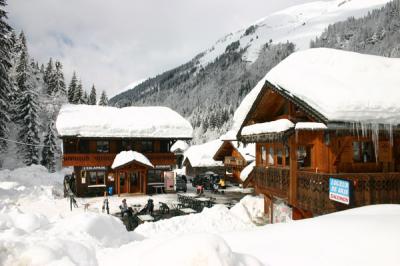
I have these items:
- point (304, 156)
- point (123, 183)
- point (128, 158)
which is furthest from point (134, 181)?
point (304, 156)

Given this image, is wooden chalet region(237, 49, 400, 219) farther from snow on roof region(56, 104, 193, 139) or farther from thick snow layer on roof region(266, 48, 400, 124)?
snow on roof region(56, 104, 193, 139)

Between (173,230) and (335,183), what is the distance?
8.84m

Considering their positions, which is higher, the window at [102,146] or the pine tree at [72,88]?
the pine tree at [72,88]

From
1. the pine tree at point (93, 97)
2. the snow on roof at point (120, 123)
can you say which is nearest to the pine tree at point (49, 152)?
the snow on roof at point (120, 123)

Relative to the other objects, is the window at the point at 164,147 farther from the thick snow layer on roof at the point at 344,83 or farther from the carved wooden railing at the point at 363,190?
the carved wooden railing at the point at 363,190

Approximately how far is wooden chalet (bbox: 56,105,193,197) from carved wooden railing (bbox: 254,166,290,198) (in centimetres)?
1564

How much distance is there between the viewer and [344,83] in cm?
1378

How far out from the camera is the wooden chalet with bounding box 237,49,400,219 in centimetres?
1255

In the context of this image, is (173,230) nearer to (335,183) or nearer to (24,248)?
(335,183)

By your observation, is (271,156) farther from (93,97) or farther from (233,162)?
(93,97)

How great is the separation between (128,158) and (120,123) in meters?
4.02

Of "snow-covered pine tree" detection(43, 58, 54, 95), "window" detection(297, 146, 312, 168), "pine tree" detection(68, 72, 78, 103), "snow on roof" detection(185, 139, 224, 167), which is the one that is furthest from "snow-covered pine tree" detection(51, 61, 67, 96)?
"window" detection(297, 146, 312, 168)

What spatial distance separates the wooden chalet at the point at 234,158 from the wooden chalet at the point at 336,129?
1004 inches

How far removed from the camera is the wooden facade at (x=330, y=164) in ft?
42.0
